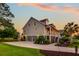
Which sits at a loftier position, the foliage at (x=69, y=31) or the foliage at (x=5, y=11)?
the foliage at (x=5, y=11)

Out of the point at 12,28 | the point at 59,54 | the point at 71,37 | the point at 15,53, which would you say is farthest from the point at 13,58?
the point at 71,37

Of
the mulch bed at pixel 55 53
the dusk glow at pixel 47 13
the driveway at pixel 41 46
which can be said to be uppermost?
the dusk glow at pixel 47 13

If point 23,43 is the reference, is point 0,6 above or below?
above

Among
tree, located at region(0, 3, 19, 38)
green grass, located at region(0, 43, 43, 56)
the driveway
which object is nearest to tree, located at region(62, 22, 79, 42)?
the driveway

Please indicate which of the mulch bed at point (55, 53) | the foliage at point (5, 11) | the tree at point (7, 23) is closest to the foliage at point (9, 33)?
the tree at point (7, 23)

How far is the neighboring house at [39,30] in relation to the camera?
197 centimetres

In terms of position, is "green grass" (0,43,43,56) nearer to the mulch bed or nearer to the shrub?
the mulch bed

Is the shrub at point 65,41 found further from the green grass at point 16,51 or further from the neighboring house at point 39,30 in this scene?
the green grass at point 16,51

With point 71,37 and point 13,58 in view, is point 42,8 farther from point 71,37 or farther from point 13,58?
point 13,58

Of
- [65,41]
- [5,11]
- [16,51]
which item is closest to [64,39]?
[65,41]

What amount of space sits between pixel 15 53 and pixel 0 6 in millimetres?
403

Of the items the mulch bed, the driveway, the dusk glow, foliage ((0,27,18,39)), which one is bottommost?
the mulch bed

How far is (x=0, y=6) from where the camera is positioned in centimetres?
199

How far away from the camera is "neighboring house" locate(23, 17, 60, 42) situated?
1966mm
